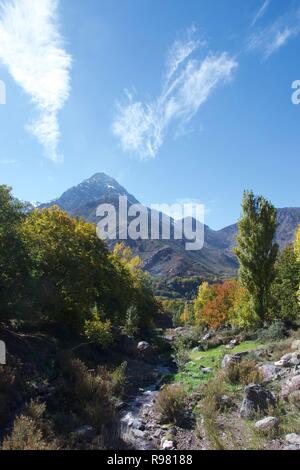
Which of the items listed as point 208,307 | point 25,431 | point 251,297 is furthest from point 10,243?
point 208,307

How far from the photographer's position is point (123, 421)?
10891 millimetres

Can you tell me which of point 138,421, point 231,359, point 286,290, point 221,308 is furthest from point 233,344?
point 221,308

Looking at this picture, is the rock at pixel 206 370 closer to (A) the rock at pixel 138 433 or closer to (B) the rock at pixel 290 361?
(B) the rock at pixel 290 361

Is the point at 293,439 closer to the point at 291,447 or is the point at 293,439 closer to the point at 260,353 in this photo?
the point at 291,447

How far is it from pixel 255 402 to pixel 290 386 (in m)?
1.60

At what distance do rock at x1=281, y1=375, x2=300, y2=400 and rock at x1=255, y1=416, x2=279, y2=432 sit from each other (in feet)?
6.13

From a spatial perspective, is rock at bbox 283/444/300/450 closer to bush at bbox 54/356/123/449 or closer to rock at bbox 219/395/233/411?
rock at bbox 219/395/233/411

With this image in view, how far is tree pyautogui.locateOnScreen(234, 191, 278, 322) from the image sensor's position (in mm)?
28016

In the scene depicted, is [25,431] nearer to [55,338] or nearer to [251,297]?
[55,338]

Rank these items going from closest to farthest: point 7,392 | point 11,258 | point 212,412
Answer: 1. point 212,412
2. point 7,392
3. point 11,258

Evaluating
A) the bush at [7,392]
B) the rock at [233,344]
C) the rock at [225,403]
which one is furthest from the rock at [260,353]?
the bush at [7,392]

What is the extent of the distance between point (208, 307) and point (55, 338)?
2769 cm

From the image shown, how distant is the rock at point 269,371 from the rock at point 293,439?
15.2 ft

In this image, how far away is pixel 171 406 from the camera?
11.1 metres
